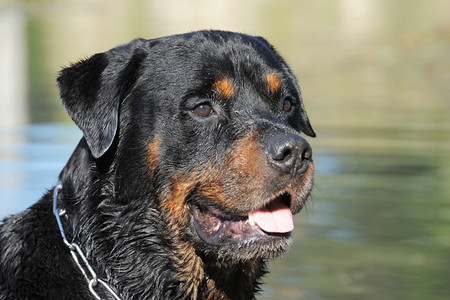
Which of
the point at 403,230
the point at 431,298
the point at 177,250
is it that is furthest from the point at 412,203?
the point at 177,250

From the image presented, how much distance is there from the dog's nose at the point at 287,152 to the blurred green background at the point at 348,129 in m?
2.14

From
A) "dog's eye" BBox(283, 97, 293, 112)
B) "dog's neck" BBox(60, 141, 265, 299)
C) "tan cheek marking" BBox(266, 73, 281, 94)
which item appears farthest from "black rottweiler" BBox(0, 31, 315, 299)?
"dog's eye" BBox(283, 97, 293, 112)

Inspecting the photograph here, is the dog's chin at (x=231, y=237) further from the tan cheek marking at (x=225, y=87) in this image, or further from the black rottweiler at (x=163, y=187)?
the tan cheek marking at (x=225, y=87)

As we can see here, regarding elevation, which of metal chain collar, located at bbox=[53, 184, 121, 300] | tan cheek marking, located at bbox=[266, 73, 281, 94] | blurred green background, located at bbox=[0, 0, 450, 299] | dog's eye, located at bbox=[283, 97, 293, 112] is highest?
tan cheek marking, located at bbox=[266, 73, 281, 94]

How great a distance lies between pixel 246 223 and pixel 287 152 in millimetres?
477

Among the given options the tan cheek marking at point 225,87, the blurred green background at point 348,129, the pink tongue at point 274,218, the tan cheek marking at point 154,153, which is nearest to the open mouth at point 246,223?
the pink tongue at point 274,218

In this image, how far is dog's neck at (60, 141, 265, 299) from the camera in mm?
4172

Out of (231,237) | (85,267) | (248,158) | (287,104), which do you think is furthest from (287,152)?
→ (85,267)

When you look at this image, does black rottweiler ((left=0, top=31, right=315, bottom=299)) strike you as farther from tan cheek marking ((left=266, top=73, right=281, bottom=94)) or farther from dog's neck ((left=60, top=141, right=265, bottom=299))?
tan cheek marking ((left=266, top=73, right=281, bottom=94))

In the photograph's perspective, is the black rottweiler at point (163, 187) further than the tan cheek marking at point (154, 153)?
No

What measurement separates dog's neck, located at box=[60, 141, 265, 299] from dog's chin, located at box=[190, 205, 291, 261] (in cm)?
12

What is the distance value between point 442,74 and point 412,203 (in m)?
8.48

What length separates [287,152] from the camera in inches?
158

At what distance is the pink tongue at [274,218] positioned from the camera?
4195mm
